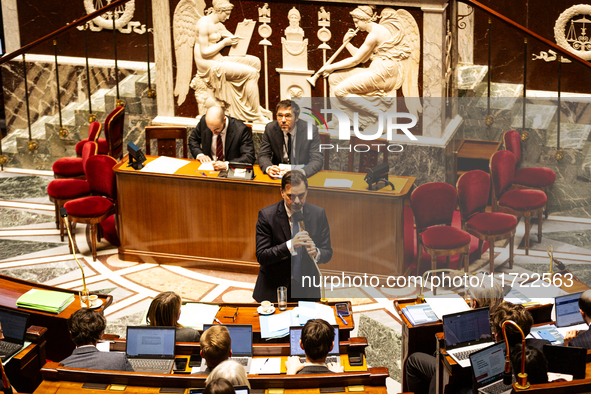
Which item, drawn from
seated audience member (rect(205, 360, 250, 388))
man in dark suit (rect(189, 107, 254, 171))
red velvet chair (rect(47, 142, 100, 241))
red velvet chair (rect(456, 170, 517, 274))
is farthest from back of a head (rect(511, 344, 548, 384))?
red velvet chair (rect(47, 142, 100, 241))

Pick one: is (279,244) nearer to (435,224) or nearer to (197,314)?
(197,314)

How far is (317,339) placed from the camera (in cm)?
345

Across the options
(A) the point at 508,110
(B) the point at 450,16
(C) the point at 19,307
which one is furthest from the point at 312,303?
(A) the point at 508,110

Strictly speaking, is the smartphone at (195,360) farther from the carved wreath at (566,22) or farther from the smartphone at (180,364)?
the carved wreath at (566,22)

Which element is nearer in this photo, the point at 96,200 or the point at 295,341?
the point at 295,341

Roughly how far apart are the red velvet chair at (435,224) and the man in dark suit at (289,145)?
871mm

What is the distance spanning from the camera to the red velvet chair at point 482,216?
5664 mm

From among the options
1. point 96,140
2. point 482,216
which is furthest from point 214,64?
point 482,216

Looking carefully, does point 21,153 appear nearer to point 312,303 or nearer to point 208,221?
point 208,221

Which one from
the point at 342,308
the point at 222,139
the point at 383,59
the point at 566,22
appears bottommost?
the point at 342,308

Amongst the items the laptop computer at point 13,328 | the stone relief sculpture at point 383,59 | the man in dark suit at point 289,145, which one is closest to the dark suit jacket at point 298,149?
the man in dark suit at point 289,145

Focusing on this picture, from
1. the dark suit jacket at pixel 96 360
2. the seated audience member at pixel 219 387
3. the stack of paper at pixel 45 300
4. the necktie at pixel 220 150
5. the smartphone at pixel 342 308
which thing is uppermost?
the necktie at pixel 220 150

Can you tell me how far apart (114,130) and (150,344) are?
398cm

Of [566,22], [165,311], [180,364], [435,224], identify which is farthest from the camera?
[566,22]
